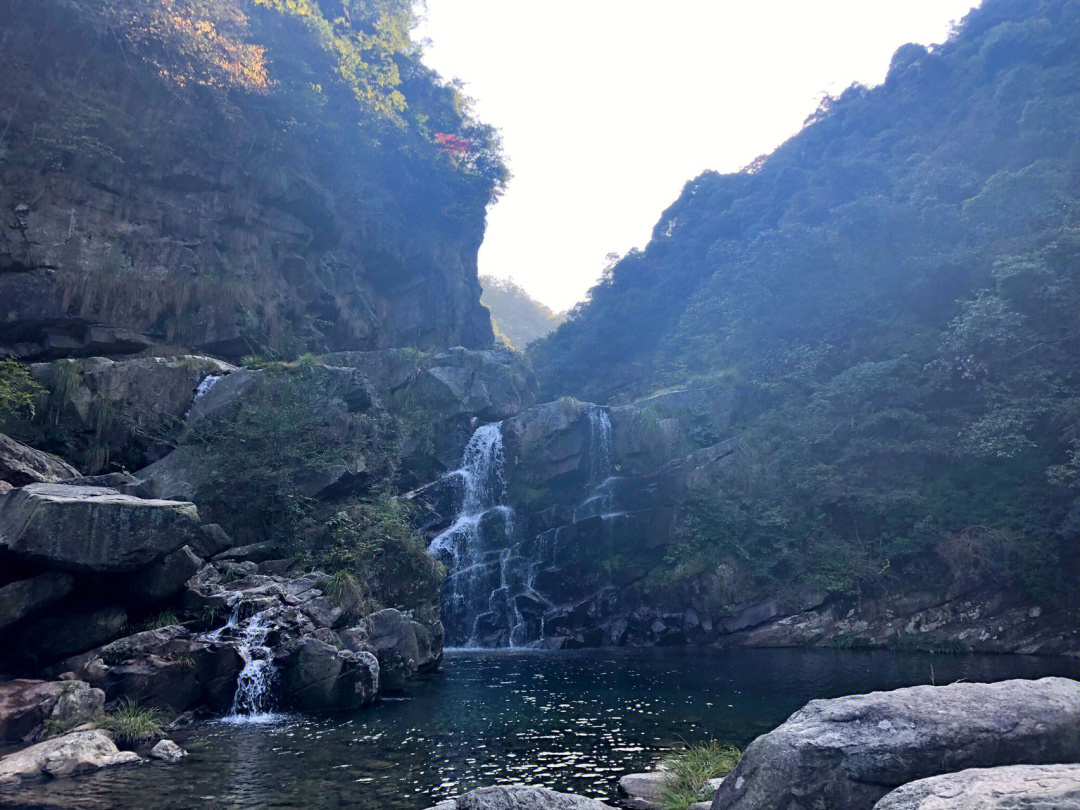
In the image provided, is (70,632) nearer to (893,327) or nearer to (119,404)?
(119,404)

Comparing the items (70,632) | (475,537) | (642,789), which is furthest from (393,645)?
(475,537)

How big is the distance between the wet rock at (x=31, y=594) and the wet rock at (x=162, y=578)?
123 cm

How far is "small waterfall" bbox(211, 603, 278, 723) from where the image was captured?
42.6ft

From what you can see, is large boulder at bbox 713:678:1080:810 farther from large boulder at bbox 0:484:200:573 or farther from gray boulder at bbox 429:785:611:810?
large boulder at bbox 0:484:200:573

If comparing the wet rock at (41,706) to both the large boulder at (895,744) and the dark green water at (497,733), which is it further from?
the large boulder at (895,744)

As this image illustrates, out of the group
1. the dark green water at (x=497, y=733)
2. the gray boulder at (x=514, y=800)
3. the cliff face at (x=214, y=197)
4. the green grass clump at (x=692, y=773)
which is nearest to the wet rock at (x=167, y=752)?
the dark green water at (x=497, y=733)

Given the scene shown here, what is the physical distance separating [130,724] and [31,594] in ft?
10.6

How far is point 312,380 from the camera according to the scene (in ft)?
77.5

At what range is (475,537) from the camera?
2741 cm

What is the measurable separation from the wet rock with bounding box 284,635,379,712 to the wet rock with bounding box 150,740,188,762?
319 cm

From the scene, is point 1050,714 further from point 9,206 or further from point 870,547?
point 9,206

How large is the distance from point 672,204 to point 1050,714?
47.9 metres

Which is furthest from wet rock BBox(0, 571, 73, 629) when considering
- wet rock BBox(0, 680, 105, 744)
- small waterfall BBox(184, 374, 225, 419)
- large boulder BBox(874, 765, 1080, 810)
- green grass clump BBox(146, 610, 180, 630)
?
large boulder BBox(874, 765, 1080, 810)

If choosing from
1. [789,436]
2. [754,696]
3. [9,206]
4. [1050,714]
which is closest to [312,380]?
[9,206]
